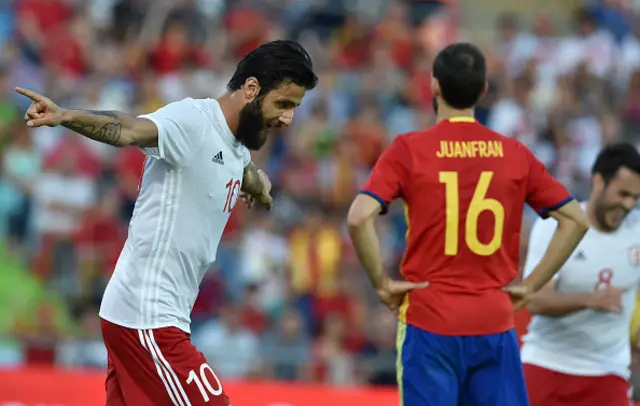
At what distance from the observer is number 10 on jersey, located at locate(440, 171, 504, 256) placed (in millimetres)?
5746

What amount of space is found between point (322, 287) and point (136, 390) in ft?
23.5

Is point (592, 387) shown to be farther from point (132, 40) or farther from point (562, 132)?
point (132, 40)

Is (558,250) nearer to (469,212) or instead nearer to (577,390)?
(469,212)

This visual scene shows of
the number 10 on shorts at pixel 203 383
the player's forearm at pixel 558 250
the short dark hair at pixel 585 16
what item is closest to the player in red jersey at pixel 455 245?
the player's forearm at pixel 558 250

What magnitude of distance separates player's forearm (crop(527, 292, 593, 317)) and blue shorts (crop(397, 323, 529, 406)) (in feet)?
3.70

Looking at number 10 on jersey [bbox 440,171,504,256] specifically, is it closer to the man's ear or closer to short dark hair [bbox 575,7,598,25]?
the man's ear

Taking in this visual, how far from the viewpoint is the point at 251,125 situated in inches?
219

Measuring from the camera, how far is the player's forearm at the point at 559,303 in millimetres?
6906

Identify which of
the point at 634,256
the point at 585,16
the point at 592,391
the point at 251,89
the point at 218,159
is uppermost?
the point at 585,16

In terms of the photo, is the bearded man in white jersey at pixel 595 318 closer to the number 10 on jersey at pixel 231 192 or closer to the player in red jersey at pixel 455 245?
the player in red jersey at pixel 455 245

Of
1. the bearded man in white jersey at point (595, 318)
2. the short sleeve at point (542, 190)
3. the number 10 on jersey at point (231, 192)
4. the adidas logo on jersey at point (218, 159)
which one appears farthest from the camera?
the bearded man in white jersey at point (595, 318)

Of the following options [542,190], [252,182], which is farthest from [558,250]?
[252,182]

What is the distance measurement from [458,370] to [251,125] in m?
1.62

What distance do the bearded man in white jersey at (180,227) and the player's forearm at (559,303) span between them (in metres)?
2.29
